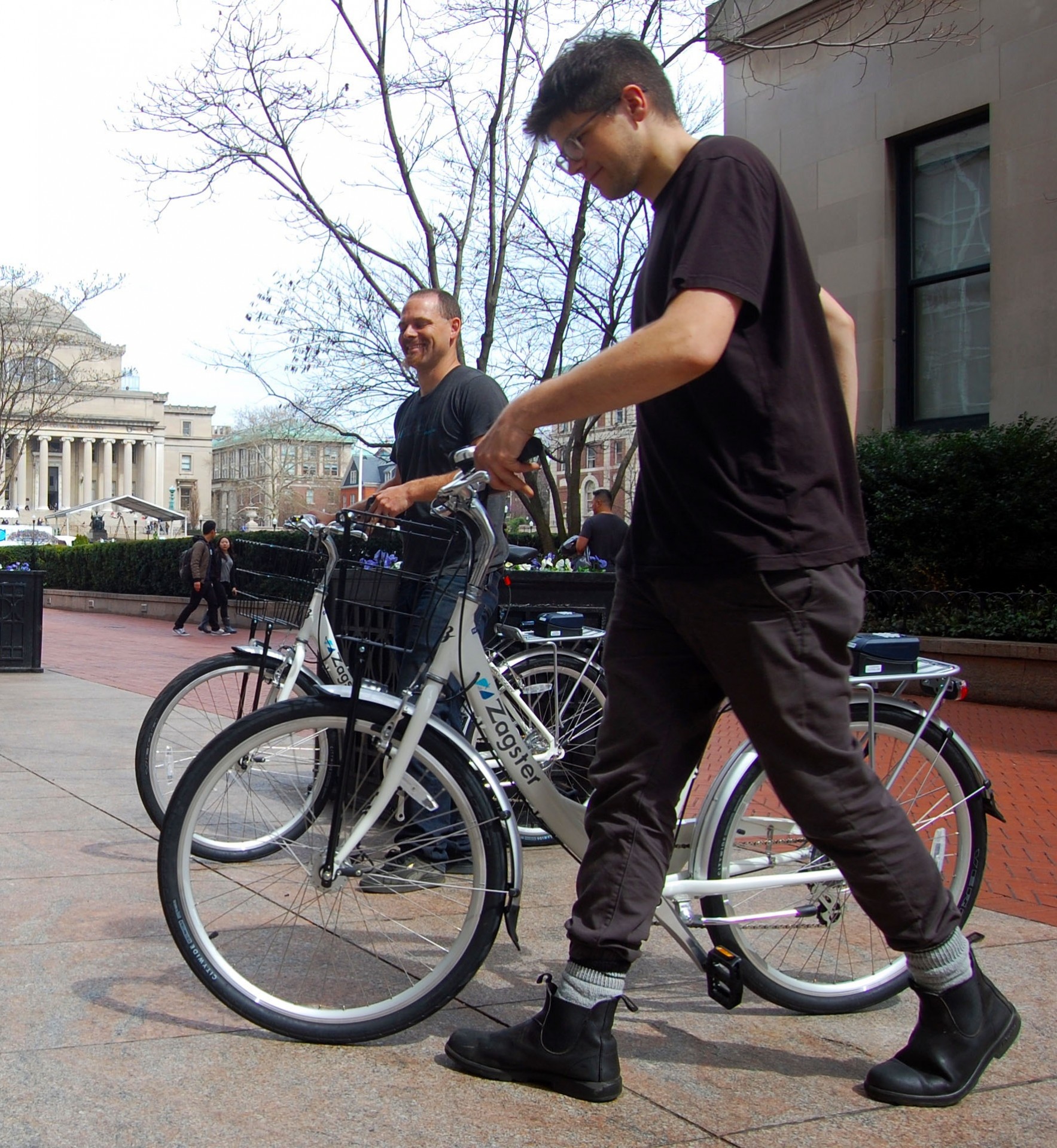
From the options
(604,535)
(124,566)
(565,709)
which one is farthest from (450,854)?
(124,566)

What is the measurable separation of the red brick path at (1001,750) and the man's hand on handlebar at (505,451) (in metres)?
2.14

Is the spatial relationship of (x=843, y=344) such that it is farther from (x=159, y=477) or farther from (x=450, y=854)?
(x=159, y=477)

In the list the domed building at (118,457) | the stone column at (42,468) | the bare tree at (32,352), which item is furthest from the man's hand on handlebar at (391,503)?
the stone column at (42,468)

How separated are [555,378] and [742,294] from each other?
40 centimetres

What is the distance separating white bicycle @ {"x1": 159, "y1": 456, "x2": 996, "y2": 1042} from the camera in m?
2.86

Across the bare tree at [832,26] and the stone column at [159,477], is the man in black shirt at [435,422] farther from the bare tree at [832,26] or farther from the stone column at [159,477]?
the stone column at [159,477]

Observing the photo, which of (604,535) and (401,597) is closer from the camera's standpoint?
(401,597)

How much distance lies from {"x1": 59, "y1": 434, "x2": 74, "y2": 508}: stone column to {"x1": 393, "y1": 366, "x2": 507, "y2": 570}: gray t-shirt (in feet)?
389

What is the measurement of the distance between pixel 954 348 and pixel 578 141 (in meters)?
11.7

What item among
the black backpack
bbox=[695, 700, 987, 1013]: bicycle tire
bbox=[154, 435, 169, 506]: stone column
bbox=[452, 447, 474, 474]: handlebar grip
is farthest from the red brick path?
bbox=[154, 435, 169, 506]: stone column

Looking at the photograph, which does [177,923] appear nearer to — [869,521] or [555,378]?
[555,378]

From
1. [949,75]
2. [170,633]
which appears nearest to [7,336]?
[170,633]

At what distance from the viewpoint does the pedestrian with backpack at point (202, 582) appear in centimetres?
2248

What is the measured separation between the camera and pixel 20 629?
13.3m
